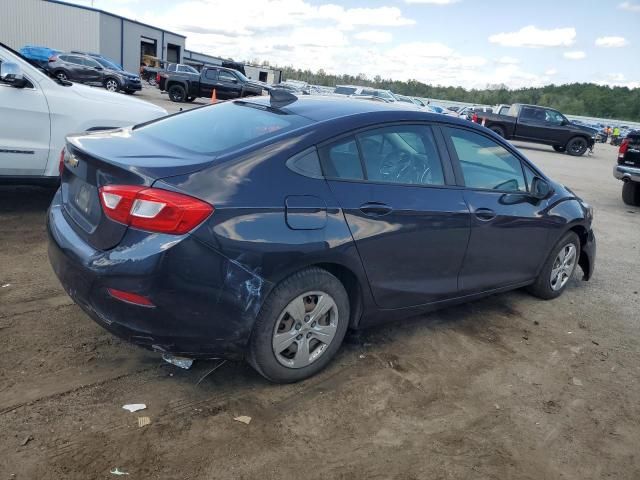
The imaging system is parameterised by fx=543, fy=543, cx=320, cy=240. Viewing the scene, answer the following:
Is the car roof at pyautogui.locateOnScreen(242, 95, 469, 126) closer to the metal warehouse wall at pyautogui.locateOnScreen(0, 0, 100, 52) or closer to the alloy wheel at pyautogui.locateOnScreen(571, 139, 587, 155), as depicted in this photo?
the alloy wheel at pyautogui.locateOnScreen(571, 139, 587, 155)

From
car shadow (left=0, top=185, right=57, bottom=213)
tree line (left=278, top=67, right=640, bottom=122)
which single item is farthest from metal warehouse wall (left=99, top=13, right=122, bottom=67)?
car shadow (left=0, top=185, right=57, bottom=213)

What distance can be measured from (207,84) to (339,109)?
948 inches

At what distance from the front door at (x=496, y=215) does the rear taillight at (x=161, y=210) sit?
6.49 feet

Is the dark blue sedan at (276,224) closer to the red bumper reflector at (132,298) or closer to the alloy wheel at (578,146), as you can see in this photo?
the red bumper reflector at (132,298)

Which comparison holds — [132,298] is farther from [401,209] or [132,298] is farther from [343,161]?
[401,209]

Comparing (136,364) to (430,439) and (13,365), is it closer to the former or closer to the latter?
(13,365)

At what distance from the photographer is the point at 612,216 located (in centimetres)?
953

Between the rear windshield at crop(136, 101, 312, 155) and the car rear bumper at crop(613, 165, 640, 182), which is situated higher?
the rear windshield at crop(136, 101, 312, 155)

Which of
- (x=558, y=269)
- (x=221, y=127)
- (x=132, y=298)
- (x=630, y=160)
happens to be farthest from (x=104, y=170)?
(x=630, y=160)

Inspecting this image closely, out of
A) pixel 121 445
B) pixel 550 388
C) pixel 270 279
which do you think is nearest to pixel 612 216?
pixel 550 388

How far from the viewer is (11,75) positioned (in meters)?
5.22

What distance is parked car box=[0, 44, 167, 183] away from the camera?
5.25m

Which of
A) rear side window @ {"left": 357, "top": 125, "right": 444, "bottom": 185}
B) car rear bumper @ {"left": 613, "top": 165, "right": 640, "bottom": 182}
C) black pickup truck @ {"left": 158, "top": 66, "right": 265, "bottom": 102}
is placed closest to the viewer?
rear side window @ {"left": 357, "top": 125, "right": 444, "bottom": 185}

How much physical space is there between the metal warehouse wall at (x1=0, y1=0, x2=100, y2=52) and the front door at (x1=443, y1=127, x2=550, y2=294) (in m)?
50.9
